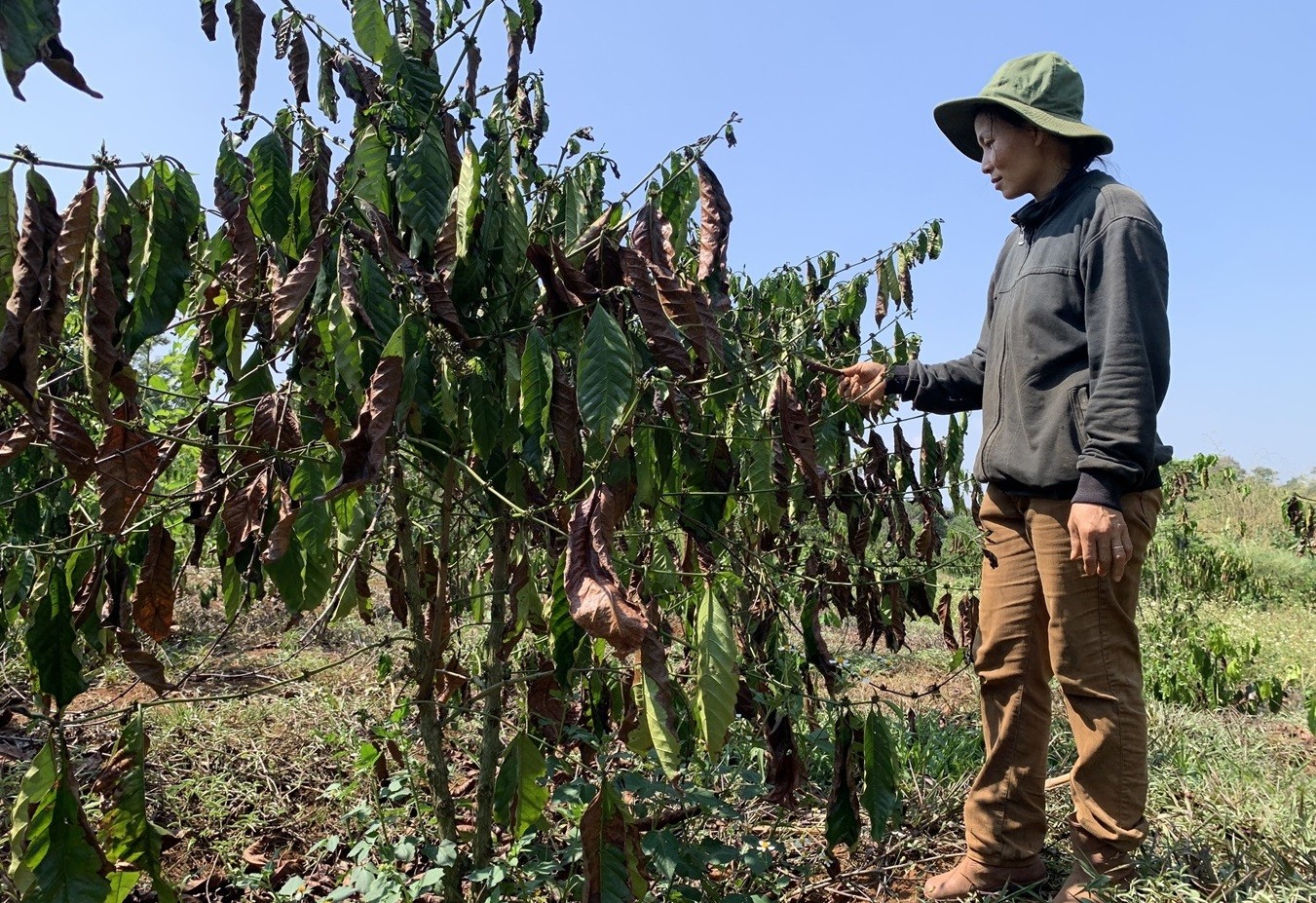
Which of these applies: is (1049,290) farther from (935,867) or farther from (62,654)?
(62,654)

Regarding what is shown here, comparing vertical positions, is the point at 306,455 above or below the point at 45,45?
below

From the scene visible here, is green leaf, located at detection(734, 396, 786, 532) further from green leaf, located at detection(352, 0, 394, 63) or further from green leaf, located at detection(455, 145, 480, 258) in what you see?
green leaf, located at detection(352, 0, 394, 63)

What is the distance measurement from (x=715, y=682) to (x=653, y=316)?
0.46 m


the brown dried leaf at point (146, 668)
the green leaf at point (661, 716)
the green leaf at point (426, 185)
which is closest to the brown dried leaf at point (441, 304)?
the green leaf at point (426, 185)

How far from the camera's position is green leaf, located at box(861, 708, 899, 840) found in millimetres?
1500

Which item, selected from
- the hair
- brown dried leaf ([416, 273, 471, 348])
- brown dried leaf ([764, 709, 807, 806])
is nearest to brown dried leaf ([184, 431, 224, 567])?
brown dried leaf ([416, 273, 471, 348])

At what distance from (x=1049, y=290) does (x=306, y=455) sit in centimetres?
146

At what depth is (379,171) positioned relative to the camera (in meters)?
1.37

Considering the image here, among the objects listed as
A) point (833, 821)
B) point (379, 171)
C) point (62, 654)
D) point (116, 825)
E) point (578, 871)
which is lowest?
point (578, 871)

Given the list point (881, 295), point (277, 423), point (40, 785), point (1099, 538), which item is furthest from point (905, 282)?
point (40, 785)

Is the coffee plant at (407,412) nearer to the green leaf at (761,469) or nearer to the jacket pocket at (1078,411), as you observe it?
the green leaf at (761,469)

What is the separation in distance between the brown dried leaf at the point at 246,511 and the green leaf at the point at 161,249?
242 mm

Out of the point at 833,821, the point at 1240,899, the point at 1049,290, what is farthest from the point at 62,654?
the point at 1240,899

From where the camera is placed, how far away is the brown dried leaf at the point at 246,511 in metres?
1.24
